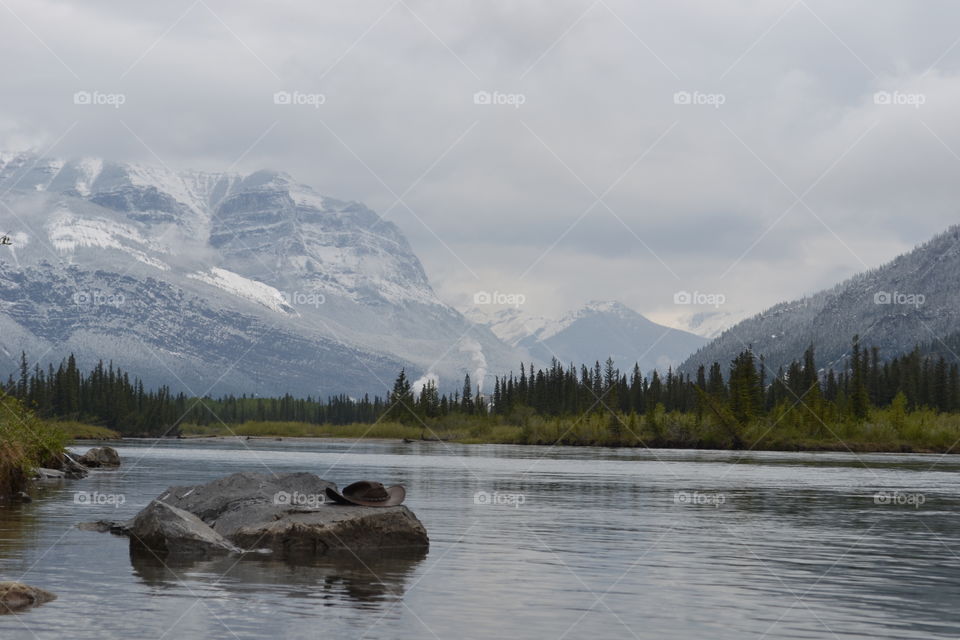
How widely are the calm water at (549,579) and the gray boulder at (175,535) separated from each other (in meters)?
0.89

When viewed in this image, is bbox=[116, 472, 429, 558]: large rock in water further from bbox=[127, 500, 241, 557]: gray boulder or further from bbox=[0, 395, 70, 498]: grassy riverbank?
bbox=[0, 395, 70, 498]: grassy riverbank

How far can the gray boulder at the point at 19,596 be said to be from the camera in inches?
879

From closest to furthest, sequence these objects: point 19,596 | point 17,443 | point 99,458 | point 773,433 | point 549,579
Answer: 1. point 19,596
2. point 549,579
3. point 17,443
4. point 99,458
5. point 773,433

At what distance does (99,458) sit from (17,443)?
3606cm

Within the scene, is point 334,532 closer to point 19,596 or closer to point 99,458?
point 19,596

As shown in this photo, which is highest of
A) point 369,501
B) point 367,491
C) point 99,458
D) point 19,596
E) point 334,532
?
point 99,458

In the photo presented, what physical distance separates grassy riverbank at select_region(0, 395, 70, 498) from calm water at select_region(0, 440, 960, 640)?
5.83 feet

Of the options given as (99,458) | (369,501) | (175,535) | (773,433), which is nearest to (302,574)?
(175,535)

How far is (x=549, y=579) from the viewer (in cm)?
2775

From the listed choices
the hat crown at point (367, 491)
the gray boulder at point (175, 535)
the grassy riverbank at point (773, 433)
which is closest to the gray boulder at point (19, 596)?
the gray boulder at point (175, 535)

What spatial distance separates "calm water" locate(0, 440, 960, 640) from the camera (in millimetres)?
21547

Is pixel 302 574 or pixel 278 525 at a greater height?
pixel 278 525

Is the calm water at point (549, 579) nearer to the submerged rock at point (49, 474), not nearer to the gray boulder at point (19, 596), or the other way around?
the gray boulder at point (19, 596)

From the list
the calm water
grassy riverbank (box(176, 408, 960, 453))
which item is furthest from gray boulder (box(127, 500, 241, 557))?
grassy riverbank (box(176, 408, 960, 453))
